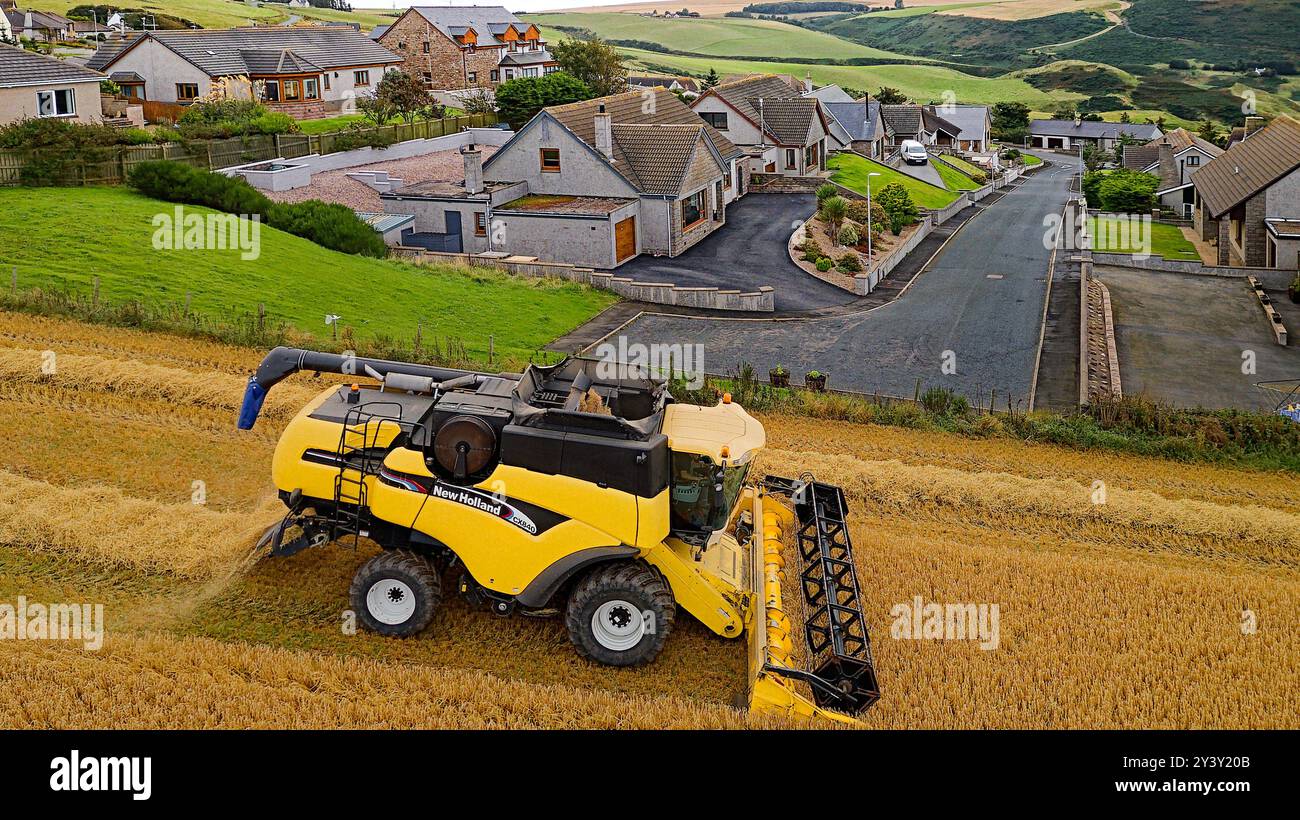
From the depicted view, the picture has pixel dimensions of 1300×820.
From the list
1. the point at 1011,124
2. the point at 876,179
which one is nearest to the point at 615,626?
the point at 876,179

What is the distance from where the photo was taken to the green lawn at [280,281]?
3409cm

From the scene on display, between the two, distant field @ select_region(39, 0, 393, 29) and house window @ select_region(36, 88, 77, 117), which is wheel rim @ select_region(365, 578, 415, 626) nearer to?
house window @ select_region(36, 88, 77, 117)

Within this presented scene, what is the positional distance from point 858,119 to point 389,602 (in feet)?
261

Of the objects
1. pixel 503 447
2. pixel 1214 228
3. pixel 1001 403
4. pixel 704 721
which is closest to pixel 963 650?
pixel 704 721

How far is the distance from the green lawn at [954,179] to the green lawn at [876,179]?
14.7 feet

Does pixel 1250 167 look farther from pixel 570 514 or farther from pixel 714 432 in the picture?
pixel 570 514

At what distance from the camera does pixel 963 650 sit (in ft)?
46.9

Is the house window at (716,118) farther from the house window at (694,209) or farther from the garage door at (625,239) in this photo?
the garage door at (625,239)

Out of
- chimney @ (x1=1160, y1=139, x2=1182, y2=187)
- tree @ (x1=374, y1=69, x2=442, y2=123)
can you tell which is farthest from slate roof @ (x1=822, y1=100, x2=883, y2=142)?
tree @ (x1=374, y1=69, x2=442, y2=123)

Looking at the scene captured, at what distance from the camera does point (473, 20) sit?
311ft

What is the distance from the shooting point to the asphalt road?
115 ft

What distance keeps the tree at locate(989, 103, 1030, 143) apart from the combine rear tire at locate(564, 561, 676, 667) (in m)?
139
